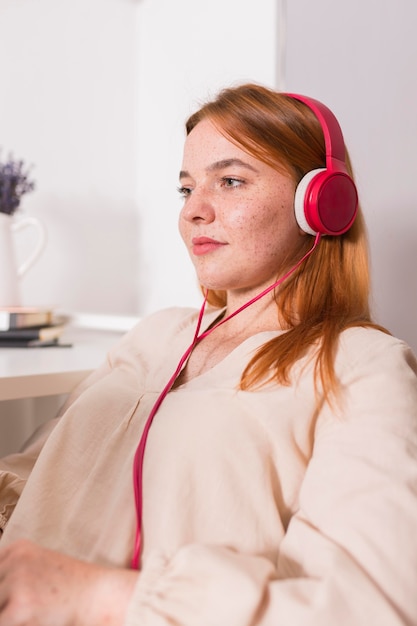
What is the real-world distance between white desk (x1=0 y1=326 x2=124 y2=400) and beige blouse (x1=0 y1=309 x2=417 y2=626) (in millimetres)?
129

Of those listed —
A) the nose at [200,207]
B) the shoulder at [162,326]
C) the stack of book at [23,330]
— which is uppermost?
the nose at [200,207]

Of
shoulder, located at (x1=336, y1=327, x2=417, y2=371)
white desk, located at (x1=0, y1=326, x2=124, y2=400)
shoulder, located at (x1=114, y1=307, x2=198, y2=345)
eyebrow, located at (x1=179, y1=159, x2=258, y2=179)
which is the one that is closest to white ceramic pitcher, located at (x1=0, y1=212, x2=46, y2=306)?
white desk, located at (x1=0, y1=326, x2=124, y2=400)

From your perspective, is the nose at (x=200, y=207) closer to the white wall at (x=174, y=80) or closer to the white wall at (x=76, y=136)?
the white wall at (x=174, y=80)

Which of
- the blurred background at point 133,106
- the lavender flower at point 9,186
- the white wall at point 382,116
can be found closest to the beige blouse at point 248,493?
the white wall at point 382,116

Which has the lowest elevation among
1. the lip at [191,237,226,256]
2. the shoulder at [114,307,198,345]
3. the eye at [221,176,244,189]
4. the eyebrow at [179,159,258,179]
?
the shoulder at [114,307,198,345]

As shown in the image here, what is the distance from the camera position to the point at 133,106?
2.07 m

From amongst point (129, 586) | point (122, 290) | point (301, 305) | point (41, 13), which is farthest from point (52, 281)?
point (129, 586)

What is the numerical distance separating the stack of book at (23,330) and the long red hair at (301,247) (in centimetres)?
62

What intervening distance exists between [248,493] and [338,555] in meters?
0.15

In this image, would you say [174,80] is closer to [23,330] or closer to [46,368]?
[23,330]

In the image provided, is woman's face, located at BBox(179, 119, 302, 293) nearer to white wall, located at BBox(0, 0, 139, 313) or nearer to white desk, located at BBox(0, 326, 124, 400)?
white desk, located at BBox(0, 326, 124, 400)

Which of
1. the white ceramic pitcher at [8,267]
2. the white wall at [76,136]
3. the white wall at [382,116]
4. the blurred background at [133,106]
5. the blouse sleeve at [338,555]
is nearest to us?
the blouse sleeve at [338,555]

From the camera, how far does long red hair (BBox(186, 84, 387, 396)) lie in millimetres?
917

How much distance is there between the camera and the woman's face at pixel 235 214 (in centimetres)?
94
